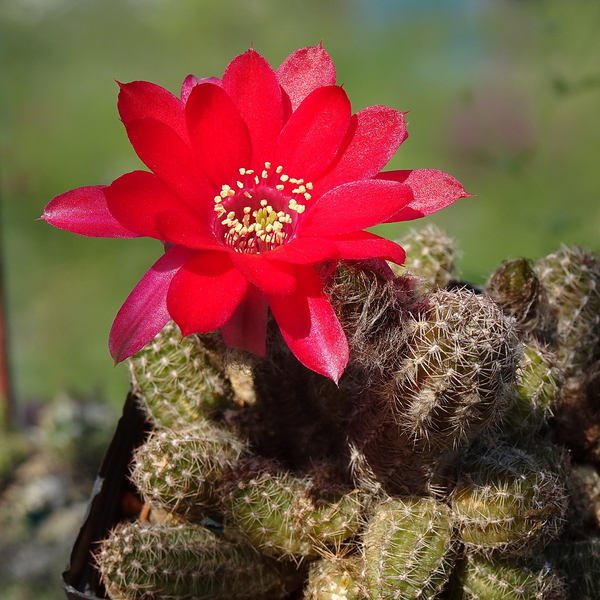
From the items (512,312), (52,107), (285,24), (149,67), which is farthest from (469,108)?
(512,312)

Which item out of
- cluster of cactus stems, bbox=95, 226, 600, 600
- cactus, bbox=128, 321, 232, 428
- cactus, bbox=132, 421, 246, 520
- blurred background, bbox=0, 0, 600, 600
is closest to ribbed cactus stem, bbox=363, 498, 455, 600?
cluster of cactus stems, bbox=95, 226, 600, 600

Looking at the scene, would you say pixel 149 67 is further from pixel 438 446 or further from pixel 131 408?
pixel 438 446

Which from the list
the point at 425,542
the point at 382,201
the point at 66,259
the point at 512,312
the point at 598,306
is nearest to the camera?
the point at 382,201

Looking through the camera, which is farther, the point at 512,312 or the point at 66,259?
the point at 66,259

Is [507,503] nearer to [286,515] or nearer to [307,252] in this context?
[286,515]

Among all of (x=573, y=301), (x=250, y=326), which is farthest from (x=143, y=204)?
(x=573, y=301)

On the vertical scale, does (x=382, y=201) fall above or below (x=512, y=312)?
above

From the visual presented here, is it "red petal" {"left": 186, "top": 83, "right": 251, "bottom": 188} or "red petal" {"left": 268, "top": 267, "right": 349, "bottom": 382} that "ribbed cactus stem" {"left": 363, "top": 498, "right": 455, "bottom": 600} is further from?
"red petal" {"left": 186, "top": 83, "right": 251, "bottom": 188}
